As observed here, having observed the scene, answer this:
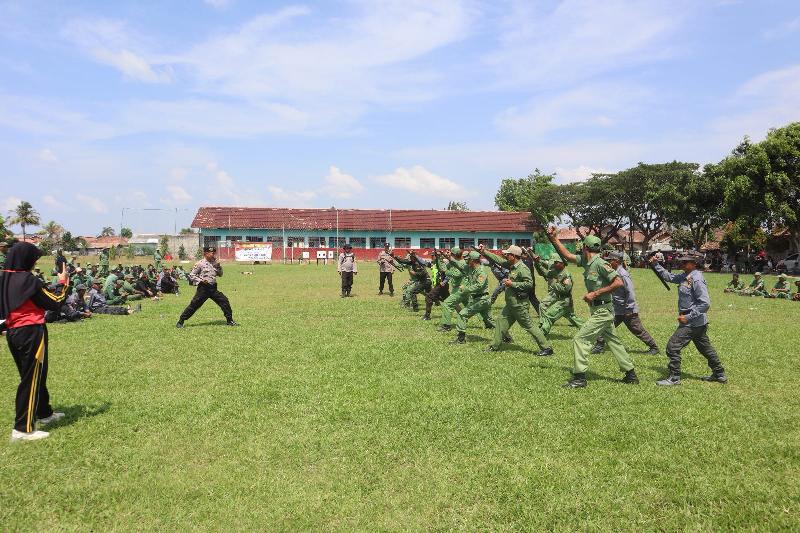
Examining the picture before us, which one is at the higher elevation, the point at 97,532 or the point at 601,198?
the point at 601,198

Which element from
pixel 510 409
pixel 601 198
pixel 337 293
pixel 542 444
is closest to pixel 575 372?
pixel 510 409

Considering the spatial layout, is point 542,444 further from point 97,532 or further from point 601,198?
point 601,198

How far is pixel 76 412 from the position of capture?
6715 mm

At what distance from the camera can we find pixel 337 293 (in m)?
22.2

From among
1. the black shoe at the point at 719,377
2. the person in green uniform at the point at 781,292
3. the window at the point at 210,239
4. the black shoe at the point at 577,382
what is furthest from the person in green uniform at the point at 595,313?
the window at the point at 210,239

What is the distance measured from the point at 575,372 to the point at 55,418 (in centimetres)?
677

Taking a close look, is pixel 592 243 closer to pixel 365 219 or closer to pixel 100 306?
pixel 100 306

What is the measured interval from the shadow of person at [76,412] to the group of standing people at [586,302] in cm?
632

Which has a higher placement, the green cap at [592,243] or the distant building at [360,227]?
the distant building at [360,227]

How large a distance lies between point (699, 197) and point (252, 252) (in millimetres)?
40038

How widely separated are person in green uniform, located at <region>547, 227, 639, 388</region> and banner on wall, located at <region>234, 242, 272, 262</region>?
45596mm

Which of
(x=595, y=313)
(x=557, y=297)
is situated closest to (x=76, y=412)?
(x=595, y=313)

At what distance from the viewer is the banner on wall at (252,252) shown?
51.2 metres

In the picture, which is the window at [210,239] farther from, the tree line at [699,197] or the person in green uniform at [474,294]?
the person in green uniform at [474,294]
